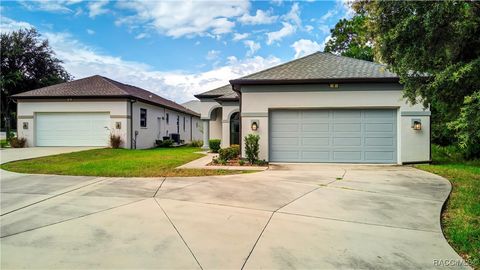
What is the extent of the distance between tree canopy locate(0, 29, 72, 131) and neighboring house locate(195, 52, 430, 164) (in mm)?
23781

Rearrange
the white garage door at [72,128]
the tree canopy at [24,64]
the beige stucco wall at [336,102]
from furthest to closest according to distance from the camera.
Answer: the tree canopy at [24,64]
the white garage door at [72,128]
the beige stucco wall at [336,102]

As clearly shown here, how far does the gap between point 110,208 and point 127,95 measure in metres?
12.7

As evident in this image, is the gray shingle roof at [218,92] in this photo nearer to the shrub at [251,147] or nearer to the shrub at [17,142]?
the shrub at [251,147]

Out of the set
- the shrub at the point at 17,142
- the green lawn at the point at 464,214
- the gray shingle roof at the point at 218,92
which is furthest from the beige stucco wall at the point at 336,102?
the shrub at the point at 17,142

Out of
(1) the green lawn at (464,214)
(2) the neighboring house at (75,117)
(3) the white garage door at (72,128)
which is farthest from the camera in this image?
(3) the white garage door at (72,128)

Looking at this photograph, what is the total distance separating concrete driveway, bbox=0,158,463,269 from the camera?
292cm

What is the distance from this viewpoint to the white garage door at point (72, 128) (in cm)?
1628

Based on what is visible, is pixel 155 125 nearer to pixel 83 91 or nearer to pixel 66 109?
pixel 83 91

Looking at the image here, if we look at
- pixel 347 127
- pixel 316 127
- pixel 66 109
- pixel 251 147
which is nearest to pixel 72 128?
pixel 66 109

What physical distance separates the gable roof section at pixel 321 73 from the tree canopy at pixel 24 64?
2350 centimetres

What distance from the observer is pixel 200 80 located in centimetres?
2705

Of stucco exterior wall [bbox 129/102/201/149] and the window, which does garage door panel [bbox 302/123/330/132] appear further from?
the window

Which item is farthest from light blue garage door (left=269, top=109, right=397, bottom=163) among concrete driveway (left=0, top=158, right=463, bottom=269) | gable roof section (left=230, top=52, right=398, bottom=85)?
concrete driveway (left=0, top=158, right=463, bottom=269)

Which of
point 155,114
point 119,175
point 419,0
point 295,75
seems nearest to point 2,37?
point 155,114
